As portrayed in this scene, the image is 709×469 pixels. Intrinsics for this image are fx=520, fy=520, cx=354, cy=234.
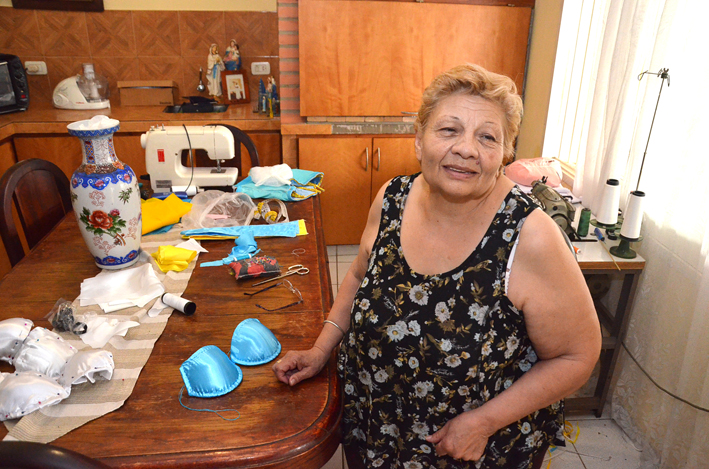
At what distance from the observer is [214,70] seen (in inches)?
A: 158

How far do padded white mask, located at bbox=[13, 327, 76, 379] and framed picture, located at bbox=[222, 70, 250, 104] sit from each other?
3.09 meters

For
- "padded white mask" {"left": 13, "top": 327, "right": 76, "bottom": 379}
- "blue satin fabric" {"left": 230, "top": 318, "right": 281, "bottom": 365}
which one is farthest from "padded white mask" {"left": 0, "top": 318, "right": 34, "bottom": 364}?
"blue satin fabric" {"left": 230, "top": 318, "right": 281, "bottom": 365}

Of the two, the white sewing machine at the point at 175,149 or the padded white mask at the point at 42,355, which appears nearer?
the padded white mask at the point at 42,355

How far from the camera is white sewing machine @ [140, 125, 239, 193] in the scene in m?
2.27

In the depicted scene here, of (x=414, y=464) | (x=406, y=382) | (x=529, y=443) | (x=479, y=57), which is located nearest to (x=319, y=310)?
(x=406, y=382)

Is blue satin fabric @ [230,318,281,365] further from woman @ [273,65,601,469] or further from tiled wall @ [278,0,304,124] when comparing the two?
tiled wall @ [278,0,304,124]

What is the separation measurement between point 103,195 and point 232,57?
2.75 metres

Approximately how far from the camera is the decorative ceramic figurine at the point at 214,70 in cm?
397

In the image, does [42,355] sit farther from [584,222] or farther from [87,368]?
[584,222]

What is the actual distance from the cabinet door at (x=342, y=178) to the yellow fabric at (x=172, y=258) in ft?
5.98

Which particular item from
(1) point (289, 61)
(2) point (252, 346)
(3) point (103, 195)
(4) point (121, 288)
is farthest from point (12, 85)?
(2) point (252, 346)

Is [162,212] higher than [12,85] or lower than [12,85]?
lower

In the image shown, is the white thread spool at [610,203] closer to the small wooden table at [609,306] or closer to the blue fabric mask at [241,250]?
the small wooden table at [609,306]

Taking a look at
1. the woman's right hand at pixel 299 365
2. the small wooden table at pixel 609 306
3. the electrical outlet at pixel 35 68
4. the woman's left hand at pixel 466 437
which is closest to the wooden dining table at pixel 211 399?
the woman's right hand at pixel 299 365
